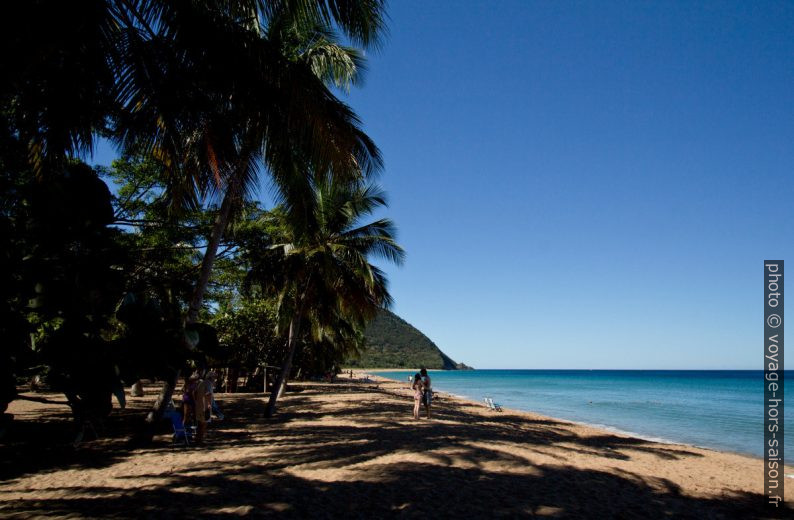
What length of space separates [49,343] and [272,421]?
36.7 ft

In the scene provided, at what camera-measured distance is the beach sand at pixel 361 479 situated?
5039 millimetres

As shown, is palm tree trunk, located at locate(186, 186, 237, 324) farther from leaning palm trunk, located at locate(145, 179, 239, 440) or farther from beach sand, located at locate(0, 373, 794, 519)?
beach sand, located at locate(0, 373, 794, 519)

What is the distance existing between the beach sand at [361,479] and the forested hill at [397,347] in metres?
125

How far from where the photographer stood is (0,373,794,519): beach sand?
16.5 ft

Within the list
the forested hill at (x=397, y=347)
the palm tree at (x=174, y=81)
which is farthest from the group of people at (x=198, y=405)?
the forested hill at (x=397, y=347)

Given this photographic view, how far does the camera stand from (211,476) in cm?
609

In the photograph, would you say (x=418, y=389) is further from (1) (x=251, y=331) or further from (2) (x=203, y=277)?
(1) (x=251, y=331)

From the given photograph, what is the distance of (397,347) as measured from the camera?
152m

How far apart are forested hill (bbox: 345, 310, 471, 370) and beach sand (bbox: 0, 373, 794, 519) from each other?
125 meters

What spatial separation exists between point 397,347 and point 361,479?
487 ft

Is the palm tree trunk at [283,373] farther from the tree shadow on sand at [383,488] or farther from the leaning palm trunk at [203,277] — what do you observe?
the leaning palm trunk at [203,277]

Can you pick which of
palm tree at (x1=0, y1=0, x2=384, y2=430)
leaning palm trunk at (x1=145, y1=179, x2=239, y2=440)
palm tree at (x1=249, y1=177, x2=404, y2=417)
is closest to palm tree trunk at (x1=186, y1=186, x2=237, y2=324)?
leaning palm trunk at (x1=145, y1=179, x2=239, y2=440)

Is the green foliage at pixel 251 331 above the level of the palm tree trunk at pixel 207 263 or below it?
below

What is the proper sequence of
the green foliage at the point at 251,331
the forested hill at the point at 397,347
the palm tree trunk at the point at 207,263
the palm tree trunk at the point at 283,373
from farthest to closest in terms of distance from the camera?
the forested hill at the point at 397,347 → the green foliage at the point at 251,331 → the palm tree trunk at the point at 283,373 → the palm tree trunk at the point at 207,263
